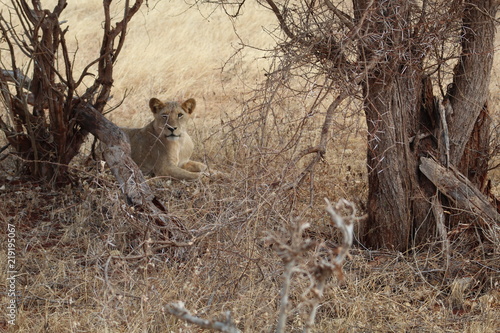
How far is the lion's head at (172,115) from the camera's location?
7.22 m

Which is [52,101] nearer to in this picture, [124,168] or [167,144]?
[124,168]

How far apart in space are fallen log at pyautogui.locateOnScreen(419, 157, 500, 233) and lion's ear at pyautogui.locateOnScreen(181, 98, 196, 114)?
304cm

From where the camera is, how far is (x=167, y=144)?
7.43m

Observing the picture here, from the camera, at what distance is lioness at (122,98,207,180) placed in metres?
7.23

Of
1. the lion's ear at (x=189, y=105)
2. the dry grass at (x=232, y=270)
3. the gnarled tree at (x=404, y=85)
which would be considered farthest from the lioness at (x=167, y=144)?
the gnarled tree at (x=404, y=85)

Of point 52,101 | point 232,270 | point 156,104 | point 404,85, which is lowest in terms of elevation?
point 232,270

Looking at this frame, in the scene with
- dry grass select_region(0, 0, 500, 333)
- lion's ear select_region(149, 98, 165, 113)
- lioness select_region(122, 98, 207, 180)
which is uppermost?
lion's ear select_region(149, 98, 165, 113)

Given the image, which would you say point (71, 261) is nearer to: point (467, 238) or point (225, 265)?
point (225, 265)

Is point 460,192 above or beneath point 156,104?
beneath

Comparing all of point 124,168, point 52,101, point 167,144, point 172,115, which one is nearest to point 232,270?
point 124,168

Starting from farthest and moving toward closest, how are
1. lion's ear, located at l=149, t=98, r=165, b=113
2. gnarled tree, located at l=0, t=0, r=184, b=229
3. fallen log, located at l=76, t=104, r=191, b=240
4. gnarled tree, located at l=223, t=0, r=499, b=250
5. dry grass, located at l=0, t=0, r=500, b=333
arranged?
lion's ear, located at l=149, t=98, r=165, b=113 < gnarled tree, located at l=0, t=0, r=184, b=229 < fallen log, located at l=76, t=104, r=191, b=240 < gnarled tree, located at l=223, t=0, r=499, b=250 < dry grass, located at l=0, t=0, r=500, b=333

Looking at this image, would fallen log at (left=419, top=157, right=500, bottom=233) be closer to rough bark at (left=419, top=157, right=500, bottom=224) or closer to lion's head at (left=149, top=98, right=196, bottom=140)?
rough bark at (left=419, top=157, right=500, bottom=224)

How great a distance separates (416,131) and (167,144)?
3201mm

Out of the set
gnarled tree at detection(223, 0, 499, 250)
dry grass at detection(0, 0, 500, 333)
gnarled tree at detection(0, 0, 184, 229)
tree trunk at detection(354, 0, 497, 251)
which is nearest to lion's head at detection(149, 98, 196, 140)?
gnarled tree at detection(0, 0, 184, 229)
